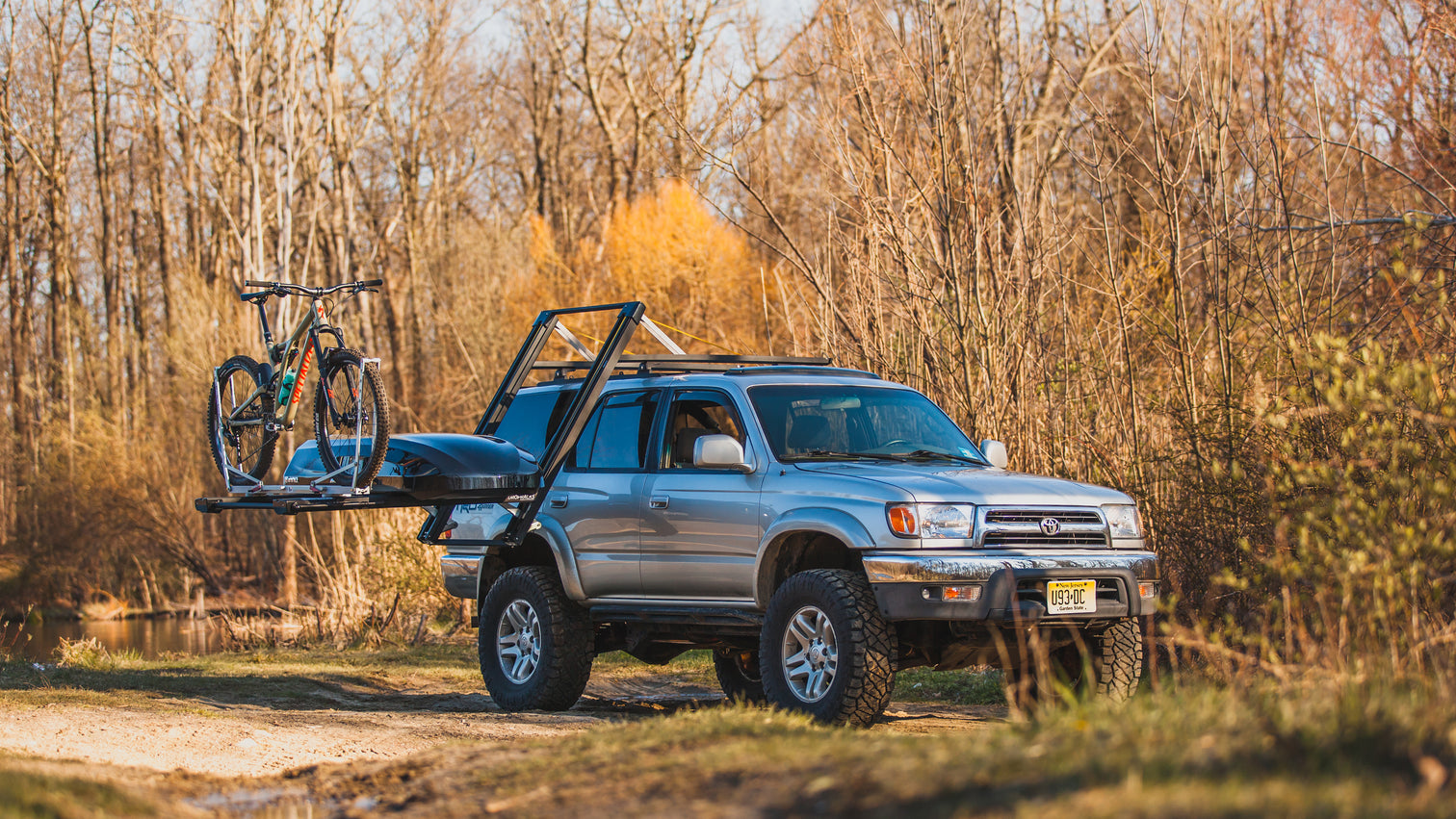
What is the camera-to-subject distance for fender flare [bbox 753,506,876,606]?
7.80 metres

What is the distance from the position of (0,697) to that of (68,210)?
29837mm

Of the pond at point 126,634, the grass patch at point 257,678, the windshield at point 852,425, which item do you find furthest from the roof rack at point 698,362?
the pond at point 126,634

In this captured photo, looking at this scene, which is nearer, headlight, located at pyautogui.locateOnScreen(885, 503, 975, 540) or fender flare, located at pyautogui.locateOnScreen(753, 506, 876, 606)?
headlight, located at pyautogui.locateOnScreen(885, 503, 975, 540)

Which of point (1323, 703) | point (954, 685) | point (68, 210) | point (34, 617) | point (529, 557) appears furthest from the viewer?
point (68, 210)

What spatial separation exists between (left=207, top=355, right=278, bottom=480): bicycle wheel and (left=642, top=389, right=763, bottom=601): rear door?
2521mm

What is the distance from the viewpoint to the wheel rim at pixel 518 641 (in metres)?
9.74

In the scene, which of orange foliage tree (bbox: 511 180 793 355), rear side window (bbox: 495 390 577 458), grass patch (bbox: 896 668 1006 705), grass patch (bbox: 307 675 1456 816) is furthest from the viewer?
orange foliage tree (bbox: 511 180 793 355)

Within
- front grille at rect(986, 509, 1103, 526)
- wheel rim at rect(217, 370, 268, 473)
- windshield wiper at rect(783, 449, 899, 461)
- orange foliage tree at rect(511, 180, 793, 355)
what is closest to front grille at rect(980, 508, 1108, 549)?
front grille at rect(986, 509, 1103, 526)

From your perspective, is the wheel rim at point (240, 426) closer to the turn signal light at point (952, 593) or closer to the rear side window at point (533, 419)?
the rear side window at point (533, 419)

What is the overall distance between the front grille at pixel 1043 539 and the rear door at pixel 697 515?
1.38 metres

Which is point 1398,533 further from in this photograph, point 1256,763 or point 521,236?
point 521,236

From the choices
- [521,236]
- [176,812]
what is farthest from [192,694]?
[521,236]

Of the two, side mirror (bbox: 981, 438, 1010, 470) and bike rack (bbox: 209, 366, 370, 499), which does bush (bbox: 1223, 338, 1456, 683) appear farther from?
bike rack (bbox: 209, 366, 370, 499)

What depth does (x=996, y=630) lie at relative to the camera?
753 cm
